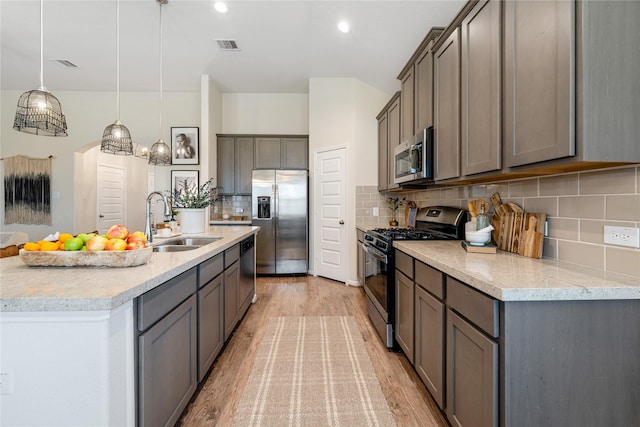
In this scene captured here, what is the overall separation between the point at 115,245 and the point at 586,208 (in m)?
2.24

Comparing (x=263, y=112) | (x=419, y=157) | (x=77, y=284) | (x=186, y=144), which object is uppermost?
(x=263, y=112)

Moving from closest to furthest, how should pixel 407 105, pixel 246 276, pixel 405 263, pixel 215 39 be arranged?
pixel 405 263 < pixel 407 105 < pixel 246 276 < pixel 215 39

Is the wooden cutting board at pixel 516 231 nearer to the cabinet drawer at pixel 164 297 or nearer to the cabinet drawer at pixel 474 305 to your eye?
the cabinet drawer at pixel 474 305

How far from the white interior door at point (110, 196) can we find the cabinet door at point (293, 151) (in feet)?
13.8

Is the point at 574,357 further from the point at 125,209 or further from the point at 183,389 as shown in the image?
the point at 125,209

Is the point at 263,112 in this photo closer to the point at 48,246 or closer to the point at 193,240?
the point at 193,240

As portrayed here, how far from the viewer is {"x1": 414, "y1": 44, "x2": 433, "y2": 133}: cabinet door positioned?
248cm

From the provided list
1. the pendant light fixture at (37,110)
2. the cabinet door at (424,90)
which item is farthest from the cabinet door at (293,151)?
the pendant light fixture at (37,110)

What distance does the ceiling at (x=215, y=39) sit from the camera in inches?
127

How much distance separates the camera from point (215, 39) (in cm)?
394

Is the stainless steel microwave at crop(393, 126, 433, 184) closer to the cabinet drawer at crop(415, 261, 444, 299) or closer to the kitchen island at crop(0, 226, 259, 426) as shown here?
the cabinet drawer at crop(415, 261, 444, 299)

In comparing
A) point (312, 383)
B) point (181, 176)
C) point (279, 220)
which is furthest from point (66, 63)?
point (312, 383)

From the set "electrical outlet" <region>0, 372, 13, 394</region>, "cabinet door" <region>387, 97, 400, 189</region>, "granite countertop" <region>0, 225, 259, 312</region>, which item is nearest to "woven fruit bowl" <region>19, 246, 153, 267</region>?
"granite countertop" <region>0, 225, 259, 312</region>

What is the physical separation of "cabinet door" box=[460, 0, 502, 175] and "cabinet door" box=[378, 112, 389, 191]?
204cm
